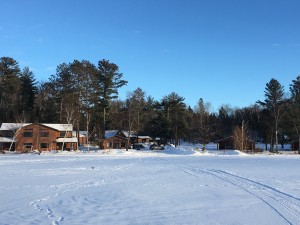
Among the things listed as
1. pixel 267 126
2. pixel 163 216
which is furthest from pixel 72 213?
pixel 267 126

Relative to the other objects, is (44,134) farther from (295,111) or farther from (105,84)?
(295,111)

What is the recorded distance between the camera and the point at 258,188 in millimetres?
15062

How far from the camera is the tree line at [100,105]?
65938mm

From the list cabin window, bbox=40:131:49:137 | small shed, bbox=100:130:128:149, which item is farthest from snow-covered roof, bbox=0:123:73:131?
small shed, bbox=100:130:128:149

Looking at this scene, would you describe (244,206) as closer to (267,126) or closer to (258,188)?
(258,188)

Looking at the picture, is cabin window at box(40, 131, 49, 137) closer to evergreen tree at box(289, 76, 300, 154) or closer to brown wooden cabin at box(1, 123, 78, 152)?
brown wooden cabin at box(1, 123, 78, 152)

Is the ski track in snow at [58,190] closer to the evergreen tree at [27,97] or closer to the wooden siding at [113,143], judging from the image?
the wooden siding at [113,143]

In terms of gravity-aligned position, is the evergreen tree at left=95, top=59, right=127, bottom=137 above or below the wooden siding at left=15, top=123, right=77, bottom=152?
above

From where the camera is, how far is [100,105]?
240 ft

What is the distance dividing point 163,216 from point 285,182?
30.9ft

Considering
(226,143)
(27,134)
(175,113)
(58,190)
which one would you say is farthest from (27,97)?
(58,190)

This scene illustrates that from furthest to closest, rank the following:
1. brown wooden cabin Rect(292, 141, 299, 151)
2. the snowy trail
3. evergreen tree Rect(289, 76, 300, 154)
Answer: brown wooden cabin Rect(292, 141, 299, 151) → evergreen tree Rect(289, 76, 300, 154) → the snowy trail

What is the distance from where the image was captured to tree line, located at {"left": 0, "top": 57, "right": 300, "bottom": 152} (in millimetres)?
65938

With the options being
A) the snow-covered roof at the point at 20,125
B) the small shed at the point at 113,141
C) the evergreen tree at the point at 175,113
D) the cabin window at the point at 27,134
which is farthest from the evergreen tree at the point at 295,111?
the cabin window at the point at 27,134
